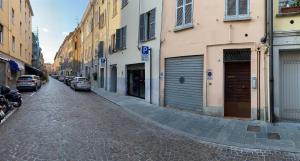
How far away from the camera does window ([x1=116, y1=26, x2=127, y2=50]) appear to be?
19594 millimetres

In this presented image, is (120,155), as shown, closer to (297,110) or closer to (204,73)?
(204,73)

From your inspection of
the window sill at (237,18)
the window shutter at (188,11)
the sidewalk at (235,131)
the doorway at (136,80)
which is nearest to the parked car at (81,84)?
the doorway at (136,80)

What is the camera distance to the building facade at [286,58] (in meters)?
9.36

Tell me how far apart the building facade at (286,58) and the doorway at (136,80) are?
27.9ft

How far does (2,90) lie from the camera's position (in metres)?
13.0

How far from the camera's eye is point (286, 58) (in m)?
9.76

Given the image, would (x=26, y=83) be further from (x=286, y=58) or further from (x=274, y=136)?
(x=274, y=136)

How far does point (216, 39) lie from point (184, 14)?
90.0 inches

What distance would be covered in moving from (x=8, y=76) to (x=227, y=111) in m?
21.8

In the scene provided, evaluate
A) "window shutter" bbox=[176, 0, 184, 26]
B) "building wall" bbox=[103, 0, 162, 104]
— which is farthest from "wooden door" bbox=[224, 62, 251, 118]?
"building wall" bbox=[103, 0, 162, 104]

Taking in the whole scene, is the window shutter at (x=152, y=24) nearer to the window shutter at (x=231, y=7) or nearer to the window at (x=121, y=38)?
the window at (x=121, y=38)

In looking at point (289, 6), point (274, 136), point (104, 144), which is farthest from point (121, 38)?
point (274, 136)

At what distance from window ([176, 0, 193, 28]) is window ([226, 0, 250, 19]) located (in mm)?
1789

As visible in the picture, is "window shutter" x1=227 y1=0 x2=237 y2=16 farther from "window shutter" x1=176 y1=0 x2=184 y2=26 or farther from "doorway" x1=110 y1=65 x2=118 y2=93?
"doorway" x1=110 y1=65 x2=118 y2=93
